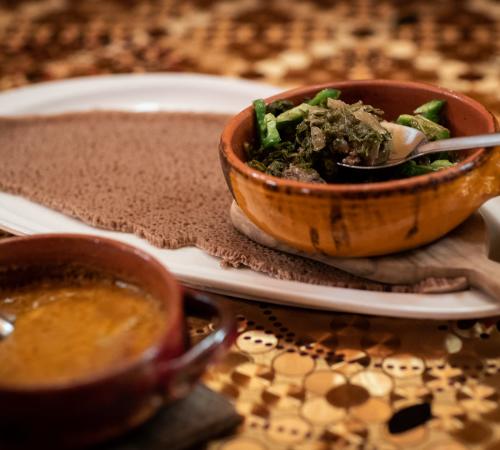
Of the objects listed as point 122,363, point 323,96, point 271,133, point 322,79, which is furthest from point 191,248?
point 322,79

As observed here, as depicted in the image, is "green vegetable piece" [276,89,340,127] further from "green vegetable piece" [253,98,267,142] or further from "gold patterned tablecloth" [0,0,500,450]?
"gold patterned tablecloth" [0,0,500,450]

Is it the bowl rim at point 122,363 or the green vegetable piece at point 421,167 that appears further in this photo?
the green vegetable piece at point 421,167

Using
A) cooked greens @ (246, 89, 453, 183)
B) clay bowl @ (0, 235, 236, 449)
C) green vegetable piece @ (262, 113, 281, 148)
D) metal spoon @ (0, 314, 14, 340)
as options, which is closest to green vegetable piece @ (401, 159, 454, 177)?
cooked greens @ (246, 89, 453, 183)

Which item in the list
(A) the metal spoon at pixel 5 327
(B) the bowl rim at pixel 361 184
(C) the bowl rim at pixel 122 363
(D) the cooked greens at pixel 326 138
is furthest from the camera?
(D) the cooked greens at pixel 326 138

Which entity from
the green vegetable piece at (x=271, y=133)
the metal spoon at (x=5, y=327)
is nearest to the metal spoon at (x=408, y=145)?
the green vegetable piece at (x=271, y=133)

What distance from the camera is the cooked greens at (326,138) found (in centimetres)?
125

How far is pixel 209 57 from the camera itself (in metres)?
2.40

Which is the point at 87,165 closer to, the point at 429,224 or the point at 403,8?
the point at 429,224

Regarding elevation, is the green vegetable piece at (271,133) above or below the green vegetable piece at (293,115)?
below

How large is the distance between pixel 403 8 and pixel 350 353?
6.24 ft

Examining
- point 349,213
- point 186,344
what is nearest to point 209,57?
point 349,213

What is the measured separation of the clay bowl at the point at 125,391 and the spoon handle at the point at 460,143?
0.48m

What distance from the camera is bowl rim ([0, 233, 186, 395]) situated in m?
0.83

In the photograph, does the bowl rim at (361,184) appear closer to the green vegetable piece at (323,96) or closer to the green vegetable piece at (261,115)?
the green vegetable piece at (261,115)
